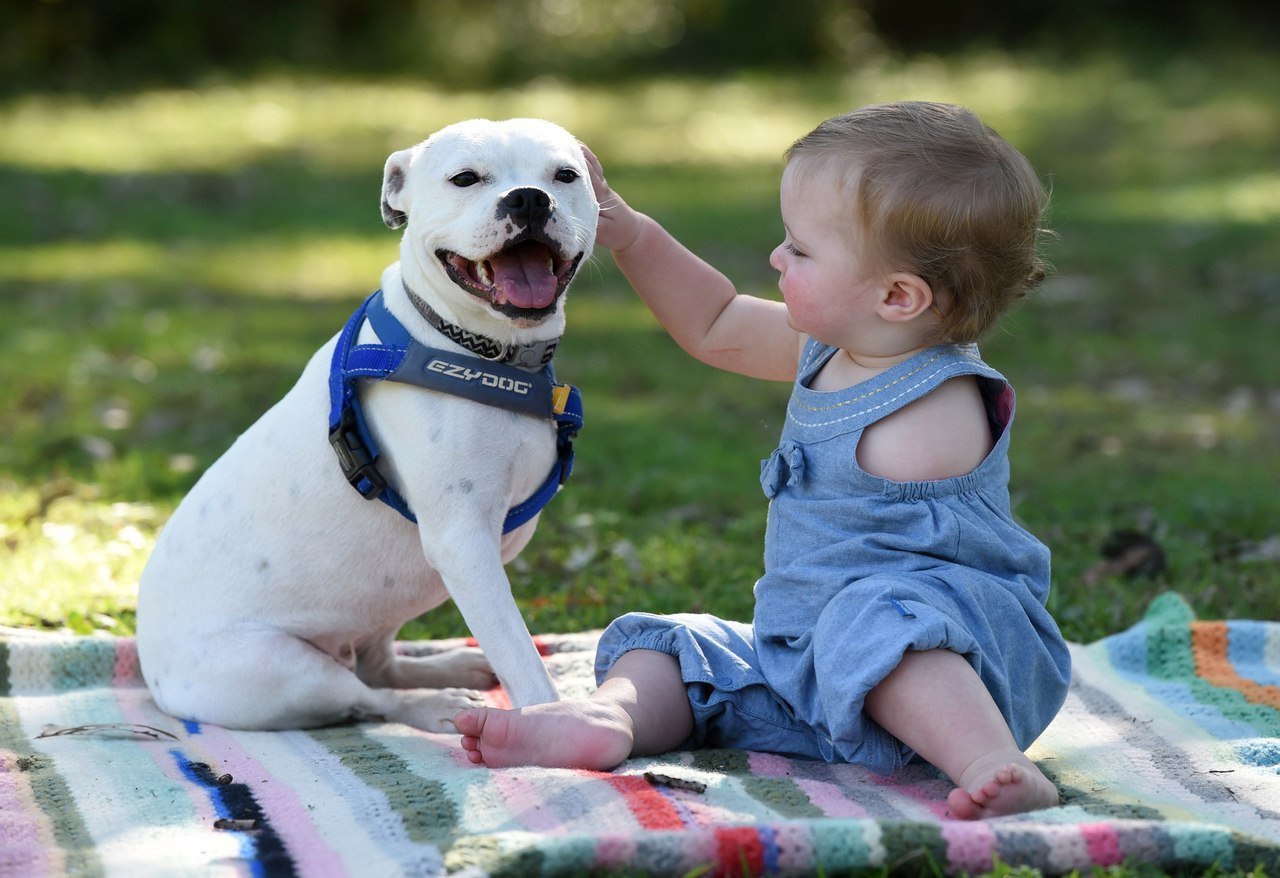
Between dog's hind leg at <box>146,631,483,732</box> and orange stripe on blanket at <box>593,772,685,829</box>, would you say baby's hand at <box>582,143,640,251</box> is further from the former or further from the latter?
orange stripe on blanket at <box>593,772,685,829</box>

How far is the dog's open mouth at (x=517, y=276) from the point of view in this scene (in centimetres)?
305

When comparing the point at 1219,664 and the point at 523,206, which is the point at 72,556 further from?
the point at 1219,664

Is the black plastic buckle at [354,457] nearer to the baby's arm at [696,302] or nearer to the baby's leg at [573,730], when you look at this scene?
the baby's leg at [573,730]

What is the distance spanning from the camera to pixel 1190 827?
8.10ft

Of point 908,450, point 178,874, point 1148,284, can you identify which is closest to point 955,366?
point 908,450

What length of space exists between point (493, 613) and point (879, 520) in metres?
0.81

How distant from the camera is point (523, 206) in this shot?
118 inches

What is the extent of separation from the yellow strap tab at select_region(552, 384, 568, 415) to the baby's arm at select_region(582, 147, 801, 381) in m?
0.43

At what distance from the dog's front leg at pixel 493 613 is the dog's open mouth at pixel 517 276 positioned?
1.59 feet

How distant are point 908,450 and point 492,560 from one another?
0.88 metres

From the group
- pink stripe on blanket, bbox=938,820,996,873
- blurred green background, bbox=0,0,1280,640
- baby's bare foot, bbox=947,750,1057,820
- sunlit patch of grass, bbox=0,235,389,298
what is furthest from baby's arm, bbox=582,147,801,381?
sunlit patch of grass, bbox=0,235,389,298

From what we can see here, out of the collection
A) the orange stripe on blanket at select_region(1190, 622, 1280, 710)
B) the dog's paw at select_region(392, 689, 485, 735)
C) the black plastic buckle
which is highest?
the black plastic buckle

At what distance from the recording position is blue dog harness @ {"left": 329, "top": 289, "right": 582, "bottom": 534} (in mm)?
3104

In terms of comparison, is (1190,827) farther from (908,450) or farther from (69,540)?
(69,540)
